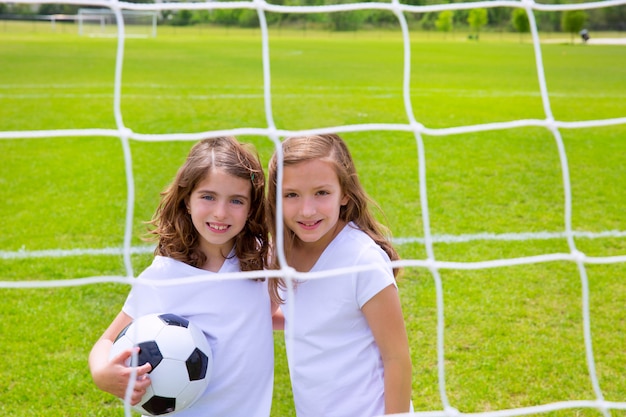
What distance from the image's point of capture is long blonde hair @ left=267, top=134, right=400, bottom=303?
178 centimetres

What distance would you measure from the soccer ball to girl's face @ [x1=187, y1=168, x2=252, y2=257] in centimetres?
24

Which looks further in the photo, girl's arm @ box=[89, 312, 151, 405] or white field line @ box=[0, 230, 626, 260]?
white field line @ box=[0, 230, 626, 260]

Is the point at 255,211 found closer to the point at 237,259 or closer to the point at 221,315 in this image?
the point at 237,259

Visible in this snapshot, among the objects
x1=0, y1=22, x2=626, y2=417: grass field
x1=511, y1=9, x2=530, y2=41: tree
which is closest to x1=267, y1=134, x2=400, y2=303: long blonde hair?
x1=0, y1=22, x2=626, y2=417: grass field

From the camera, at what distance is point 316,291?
1771 mm

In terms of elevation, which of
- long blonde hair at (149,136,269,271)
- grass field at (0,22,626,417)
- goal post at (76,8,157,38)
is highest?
goal post at (76,8,157,38)

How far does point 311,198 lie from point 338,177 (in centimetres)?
10

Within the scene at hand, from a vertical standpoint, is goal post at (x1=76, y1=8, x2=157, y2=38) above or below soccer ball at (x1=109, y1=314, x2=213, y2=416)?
above

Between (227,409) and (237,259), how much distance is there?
391 millimetres

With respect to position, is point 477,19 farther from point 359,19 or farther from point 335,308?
point 335,308

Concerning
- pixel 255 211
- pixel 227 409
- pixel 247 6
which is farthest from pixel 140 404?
pixel 247 6

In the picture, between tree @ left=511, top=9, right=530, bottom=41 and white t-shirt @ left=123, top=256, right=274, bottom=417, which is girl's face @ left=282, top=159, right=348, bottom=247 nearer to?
white t-shirt @ left=123, top=256, right=274, bottom=417

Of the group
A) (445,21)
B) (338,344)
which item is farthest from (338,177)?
(445,21)

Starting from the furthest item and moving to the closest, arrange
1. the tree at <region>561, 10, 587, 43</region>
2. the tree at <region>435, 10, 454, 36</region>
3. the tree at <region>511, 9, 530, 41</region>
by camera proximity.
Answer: the tree at <region>435, 10, 454, 36</region>
the tree at <region>511, 9, 530, 41</region>
the tree at <region>561, 10, 587, 43</region>
